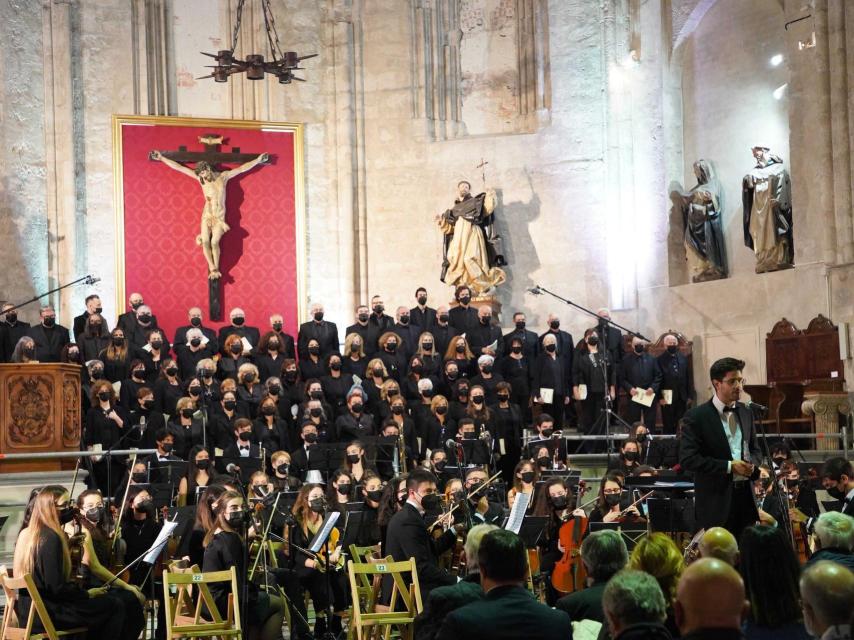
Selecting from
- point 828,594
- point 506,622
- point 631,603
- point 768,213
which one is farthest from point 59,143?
point 828,594

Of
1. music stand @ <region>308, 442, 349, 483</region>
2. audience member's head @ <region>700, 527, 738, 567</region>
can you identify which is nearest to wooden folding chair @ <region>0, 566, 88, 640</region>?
audience member's head @ <region>700, 527, 738, 567</region>

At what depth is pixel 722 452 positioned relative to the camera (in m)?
6.06

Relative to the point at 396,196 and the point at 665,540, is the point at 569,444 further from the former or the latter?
the point at 665,540

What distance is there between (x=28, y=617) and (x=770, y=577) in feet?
13.9

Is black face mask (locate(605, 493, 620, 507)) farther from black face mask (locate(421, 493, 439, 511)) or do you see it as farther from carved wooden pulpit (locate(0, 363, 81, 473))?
carved wooden pulpit (locate(0, 363, 81, 473))

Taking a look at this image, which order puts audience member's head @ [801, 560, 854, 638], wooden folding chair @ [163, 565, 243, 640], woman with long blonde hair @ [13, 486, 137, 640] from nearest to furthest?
audience member's head @ [801, 560, 854, 638], woman with long blonde hair @ [13, 486, 137, 640], wooden folding chair @ [163, 565, 243, 640]

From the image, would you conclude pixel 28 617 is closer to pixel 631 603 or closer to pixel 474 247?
pixel 631 603

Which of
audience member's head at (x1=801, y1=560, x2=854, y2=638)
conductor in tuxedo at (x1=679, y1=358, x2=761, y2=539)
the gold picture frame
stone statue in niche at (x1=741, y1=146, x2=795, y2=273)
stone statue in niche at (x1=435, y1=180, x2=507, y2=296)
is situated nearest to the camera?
audience member's head at (x1=801, y1=560, x2=854, y2=638)

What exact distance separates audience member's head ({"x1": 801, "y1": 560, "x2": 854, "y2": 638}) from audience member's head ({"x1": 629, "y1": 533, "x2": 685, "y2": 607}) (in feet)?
3.10

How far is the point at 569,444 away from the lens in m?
14.9

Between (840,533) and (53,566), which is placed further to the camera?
(53,566)

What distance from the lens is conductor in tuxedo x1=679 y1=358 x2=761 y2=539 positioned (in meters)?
5.91

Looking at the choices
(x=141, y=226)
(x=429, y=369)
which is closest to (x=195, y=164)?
(x=141, y=226)

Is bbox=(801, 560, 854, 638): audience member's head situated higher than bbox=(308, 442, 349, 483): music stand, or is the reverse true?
bbox=(801, 560, 854, 638): audience member's head
